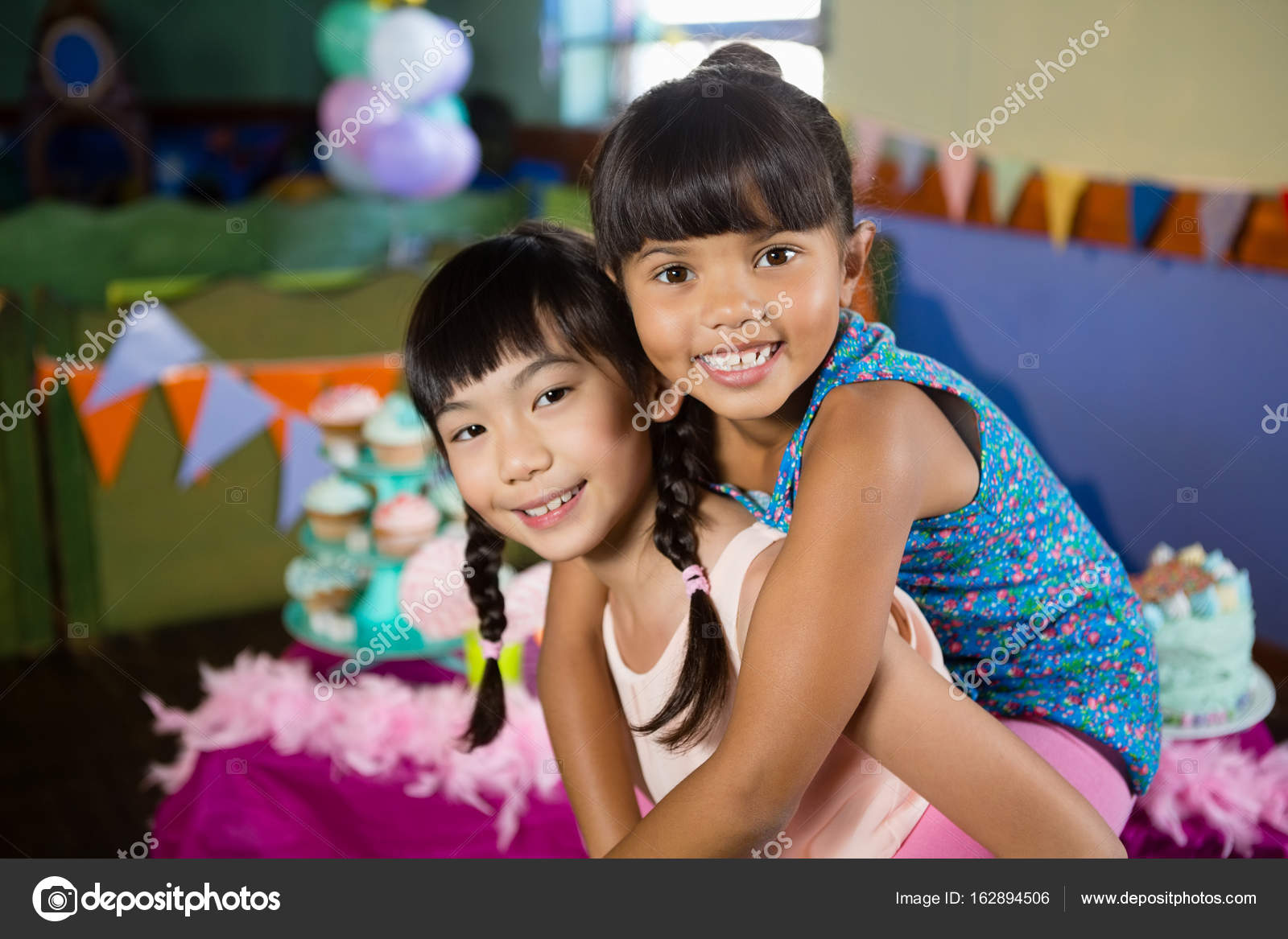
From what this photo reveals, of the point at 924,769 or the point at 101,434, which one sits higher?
the point at 101,434

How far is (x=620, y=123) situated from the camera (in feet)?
3.11

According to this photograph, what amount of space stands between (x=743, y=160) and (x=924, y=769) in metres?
0.47

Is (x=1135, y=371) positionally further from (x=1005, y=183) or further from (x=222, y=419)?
(x=222, y=419)

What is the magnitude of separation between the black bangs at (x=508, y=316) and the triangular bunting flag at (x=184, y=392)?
1577 mm

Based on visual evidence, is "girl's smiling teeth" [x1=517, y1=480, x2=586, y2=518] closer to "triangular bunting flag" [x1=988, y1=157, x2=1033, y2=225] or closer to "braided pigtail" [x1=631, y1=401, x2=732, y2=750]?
"braided pigtail" [x1=631, y1=401, x2=732, y2=750]

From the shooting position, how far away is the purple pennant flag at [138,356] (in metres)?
2.35

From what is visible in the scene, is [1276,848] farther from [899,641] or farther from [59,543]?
[59,543]

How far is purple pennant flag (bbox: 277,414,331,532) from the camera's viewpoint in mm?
2508

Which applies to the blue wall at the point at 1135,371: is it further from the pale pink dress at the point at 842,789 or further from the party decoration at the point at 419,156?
the party decoration at the point at 419,156

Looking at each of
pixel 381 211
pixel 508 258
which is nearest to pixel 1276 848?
pixel 508 258

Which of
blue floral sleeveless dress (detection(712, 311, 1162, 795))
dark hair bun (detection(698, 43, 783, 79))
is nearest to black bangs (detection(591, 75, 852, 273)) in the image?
dark hair bun (detection(698, 43, 783, 79))

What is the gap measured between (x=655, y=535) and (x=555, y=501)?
92 millimetres

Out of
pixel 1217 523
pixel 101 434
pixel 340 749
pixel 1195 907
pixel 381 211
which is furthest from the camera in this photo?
pixel 381 211

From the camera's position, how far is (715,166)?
88cm
